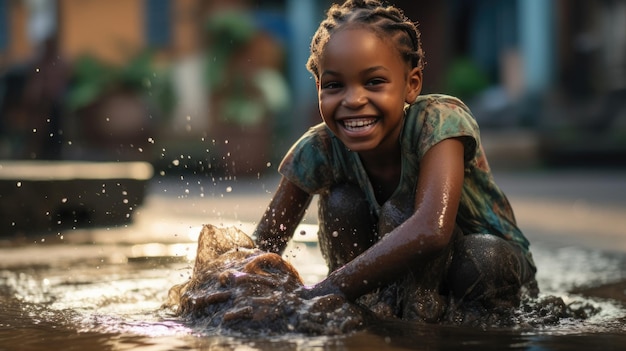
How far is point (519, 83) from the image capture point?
2241 centimetres

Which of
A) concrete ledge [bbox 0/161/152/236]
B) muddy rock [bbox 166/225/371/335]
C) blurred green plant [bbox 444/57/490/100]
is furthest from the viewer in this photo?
blurred green plant [bbox 444/57/490/100]

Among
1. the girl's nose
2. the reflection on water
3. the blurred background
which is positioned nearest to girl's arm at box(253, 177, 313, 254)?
the reflection on water

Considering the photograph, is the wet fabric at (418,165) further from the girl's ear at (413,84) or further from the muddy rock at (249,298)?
the muddy rock at (249,298)

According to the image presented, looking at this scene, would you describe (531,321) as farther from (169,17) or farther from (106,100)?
(169,17)

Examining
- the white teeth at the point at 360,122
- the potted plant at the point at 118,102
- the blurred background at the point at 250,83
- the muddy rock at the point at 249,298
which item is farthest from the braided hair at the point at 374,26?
the potted plant at the point at 118,102

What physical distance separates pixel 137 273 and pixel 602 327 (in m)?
2.48

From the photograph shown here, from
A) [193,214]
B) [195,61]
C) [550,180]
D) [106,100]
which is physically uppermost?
[195,61]

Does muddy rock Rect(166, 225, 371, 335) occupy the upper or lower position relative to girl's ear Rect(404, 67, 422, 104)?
lower

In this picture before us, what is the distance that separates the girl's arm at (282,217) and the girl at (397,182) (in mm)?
43

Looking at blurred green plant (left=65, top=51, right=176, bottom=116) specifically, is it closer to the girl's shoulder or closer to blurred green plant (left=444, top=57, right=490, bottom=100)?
blurred green plant (left=444, top=57, right=490, bottom=100)

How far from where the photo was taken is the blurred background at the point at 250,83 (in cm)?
1745

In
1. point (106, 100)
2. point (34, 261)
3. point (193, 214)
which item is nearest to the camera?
point (34, 261)

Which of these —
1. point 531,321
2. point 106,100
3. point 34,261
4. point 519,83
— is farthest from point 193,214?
point 519,83

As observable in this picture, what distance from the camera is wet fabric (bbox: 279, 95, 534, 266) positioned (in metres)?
3.03
